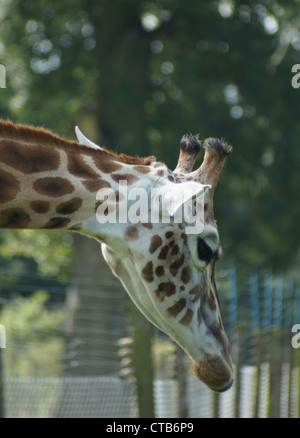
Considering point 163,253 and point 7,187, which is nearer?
point 7,187

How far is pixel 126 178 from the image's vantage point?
3217 mm

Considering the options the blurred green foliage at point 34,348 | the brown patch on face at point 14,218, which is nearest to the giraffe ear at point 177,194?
the brown patch on face at point 14,218

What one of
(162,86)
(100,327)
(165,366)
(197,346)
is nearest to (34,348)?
(100,327)

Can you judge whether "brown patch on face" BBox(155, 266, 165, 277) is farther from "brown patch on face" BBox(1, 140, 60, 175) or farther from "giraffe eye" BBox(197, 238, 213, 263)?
"brown patch on face" BBox(1, 140, 60, 175)

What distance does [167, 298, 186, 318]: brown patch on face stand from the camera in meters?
3.29

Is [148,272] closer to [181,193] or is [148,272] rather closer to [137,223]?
[137,223]

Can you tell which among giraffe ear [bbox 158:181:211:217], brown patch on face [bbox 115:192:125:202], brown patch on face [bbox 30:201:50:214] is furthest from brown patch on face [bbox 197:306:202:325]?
brown patch on face [bbox 30:201:50:214]

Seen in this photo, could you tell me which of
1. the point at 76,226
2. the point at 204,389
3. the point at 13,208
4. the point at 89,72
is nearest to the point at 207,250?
the point at 76,226

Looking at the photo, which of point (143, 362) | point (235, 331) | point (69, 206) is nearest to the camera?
point (69, 206)

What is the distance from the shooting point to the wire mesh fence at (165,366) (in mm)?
5609

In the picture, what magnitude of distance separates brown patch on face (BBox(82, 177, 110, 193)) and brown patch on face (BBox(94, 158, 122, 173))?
0.06 metres

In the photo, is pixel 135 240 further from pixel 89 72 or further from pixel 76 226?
pixel 89 72

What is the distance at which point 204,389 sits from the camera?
6.49 m

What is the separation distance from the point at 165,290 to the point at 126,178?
551 mm
